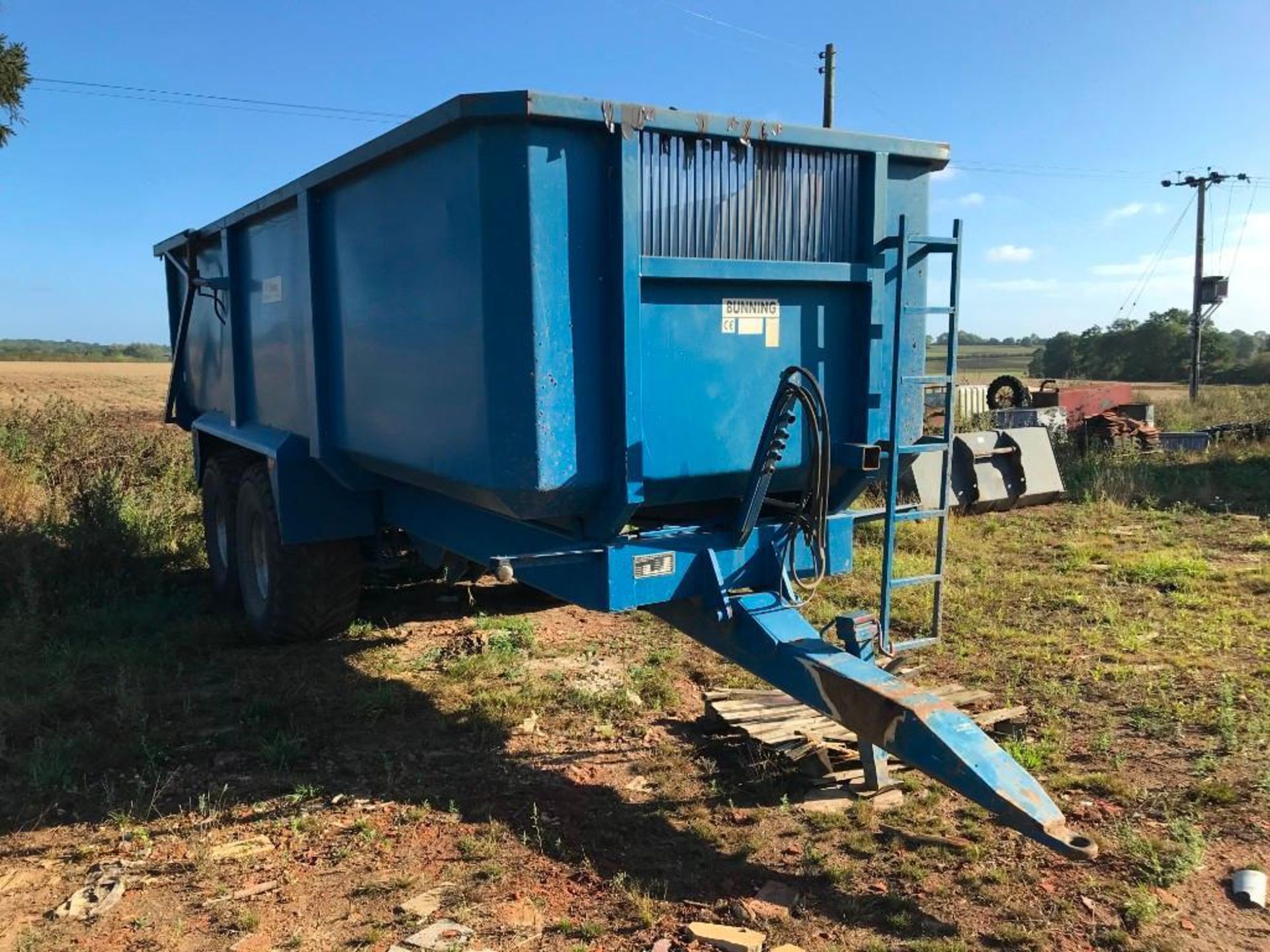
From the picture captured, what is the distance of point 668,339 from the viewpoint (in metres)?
3.35

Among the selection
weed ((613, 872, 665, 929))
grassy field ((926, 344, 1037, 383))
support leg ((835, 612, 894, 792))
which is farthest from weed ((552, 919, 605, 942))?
grassy field ((926, 344, 1037, 383))

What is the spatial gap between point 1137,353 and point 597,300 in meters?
62.4

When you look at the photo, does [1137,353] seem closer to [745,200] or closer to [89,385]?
[89,385]

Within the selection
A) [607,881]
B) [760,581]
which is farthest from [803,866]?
[760,581]

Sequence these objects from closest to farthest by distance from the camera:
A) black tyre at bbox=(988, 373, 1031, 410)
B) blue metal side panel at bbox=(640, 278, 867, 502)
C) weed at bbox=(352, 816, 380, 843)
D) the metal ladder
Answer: blue metal side panel at bbox=(640, 278, 867, 502), weed at bbox=(352, 816, 380, 843), the metal ladder, black tyre at bbox=(988, 373, 1031, 410)

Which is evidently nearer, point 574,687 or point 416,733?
point 416,733

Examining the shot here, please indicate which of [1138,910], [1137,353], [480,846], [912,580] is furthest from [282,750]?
[1137,353]

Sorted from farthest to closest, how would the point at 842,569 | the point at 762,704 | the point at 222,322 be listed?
the point at 222,322 < the point at 762,704 < the point at 842,569

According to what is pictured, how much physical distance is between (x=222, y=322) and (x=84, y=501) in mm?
2352

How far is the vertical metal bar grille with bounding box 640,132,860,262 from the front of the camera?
3.28 metres

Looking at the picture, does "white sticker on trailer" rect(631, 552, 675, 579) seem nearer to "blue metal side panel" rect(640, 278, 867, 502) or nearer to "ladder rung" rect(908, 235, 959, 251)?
"blue metal side panel" rect(640, 278, 867, 502)

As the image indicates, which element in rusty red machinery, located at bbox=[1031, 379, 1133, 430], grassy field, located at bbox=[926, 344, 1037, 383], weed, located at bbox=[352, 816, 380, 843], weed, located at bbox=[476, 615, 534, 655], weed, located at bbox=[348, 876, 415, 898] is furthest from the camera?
grassy field, located at bbox=[926, 344, 1037, 383]

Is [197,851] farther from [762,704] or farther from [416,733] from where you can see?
[762,704]

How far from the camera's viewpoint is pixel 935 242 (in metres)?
3.78
